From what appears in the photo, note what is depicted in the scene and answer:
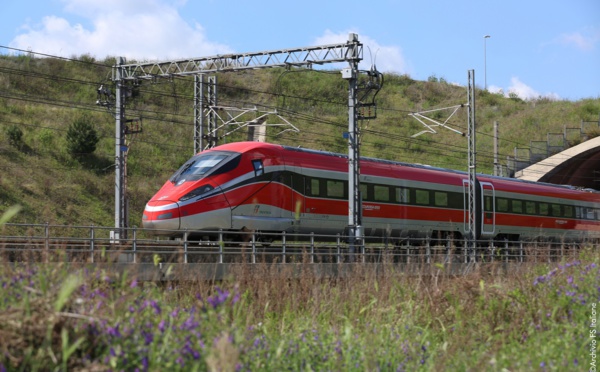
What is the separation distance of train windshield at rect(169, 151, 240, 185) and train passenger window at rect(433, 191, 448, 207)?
32.5 ft

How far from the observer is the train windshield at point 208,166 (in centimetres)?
2191

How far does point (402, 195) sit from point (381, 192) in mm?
1130

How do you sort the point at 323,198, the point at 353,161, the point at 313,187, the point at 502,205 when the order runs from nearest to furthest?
the point at 353,161, the point at 313,187, the point at 323,198, the point at 502,205

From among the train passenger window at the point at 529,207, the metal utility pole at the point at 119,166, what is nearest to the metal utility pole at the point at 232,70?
the metal utility pole at the point at 119,166

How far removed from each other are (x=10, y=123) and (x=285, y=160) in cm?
2638

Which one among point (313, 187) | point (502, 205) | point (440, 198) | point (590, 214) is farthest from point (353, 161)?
point (590, 214)

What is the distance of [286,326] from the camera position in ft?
31.9

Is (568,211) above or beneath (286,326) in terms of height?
above

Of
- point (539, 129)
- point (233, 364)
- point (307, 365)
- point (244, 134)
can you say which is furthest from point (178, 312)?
point (539, 129)

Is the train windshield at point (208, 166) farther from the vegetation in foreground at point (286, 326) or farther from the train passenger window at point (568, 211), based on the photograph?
the train passenger window at point (568, 211)

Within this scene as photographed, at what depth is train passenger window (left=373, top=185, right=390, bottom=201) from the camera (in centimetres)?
2683

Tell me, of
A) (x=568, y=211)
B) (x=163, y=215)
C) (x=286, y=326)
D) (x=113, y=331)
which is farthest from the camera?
(x=568, y=211)

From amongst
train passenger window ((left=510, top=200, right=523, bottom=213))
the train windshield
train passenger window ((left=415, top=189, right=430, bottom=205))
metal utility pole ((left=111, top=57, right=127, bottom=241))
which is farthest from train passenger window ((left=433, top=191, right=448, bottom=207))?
metal utility pole ((left=111, top=57, right=127, bottom=241))

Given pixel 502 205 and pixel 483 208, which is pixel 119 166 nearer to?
pixel 483 208
